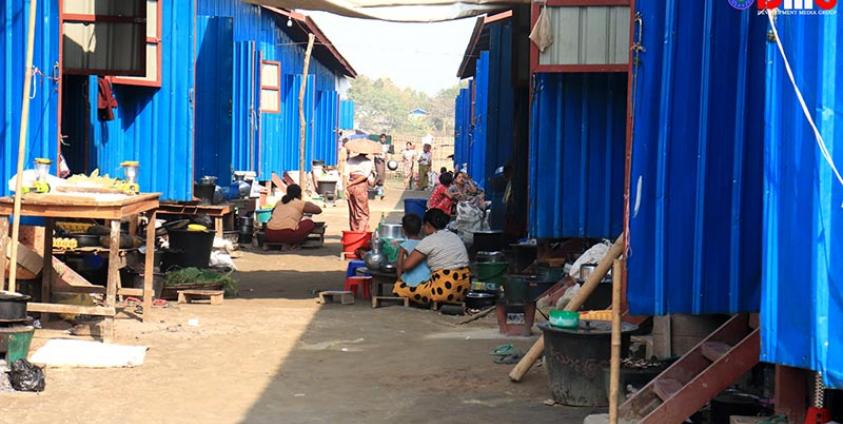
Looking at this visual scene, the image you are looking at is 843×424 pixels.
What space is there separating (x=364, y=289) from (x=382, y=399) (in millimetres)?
5008

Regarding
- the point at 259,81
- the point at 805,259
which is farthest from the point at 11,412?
the point at 259,81

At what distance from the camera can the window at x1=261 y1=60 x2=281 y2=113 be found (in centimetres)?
2289

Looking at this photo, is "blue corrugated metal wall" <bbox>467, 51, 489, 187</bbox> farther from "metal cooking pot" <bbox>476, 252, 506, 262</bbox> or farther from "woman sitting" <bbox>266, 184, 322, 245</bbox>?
"metal cooking pot" <bbox>476, 252, 506, 262</bbox>

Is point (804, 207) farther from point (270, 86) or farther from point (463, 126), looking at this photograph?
point (463, 126)

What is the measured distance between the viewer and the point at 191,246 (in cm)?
1302

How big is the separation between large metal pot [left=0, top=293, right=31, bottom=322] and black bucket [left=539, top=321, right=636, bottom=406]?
3225 millimetres

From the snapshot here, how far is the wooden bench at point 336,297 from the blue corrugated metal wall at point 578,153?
7.18ft

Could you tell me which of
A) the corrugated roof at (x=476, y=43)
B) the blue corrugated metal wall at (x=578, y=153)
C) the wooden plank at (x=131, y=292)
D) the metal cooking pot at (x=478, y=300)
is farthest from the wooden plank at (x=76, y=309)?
the corrugated roof at (x=476, y=43)

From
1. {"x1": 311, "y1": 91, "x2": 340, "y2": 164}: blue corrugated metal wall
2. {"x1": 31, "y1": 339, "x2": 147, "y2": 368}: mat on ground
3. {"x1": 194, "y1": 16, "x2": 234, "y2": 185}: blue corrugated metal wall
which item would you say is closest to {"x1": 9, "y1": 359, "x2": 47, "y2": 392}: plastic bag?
{"x1": 31, "y1": 339, "x2": 147, "y2": 368}: mat on ground

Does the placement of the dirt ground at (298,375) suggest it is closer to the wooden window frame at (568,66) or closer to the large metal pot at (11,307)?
the large metal pot at (11,307)

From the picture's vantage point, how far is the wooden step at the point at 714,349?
6094 millimetres

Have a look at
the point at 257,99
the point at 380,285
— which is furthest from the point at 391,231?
the point at 257,99

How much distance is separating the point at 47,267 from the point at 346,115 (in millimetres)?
37402

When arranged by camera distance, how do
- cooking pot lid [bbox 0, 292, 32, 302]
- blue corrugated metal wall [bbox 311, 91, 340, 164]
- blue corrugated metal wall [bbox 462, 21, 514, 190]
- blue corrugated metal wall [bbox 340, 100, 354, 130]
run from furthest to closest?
1. blue corrugated metal wall [bbox 340, 100, 354, 130]
2. blue corrugated metal wall [bbox 311, 91, 340, 164]
3. blue corrugated metal wall [bbox 462, 21, 514, 190]
4. cooking pot lid [bbox 0, 292, 32, 302]
